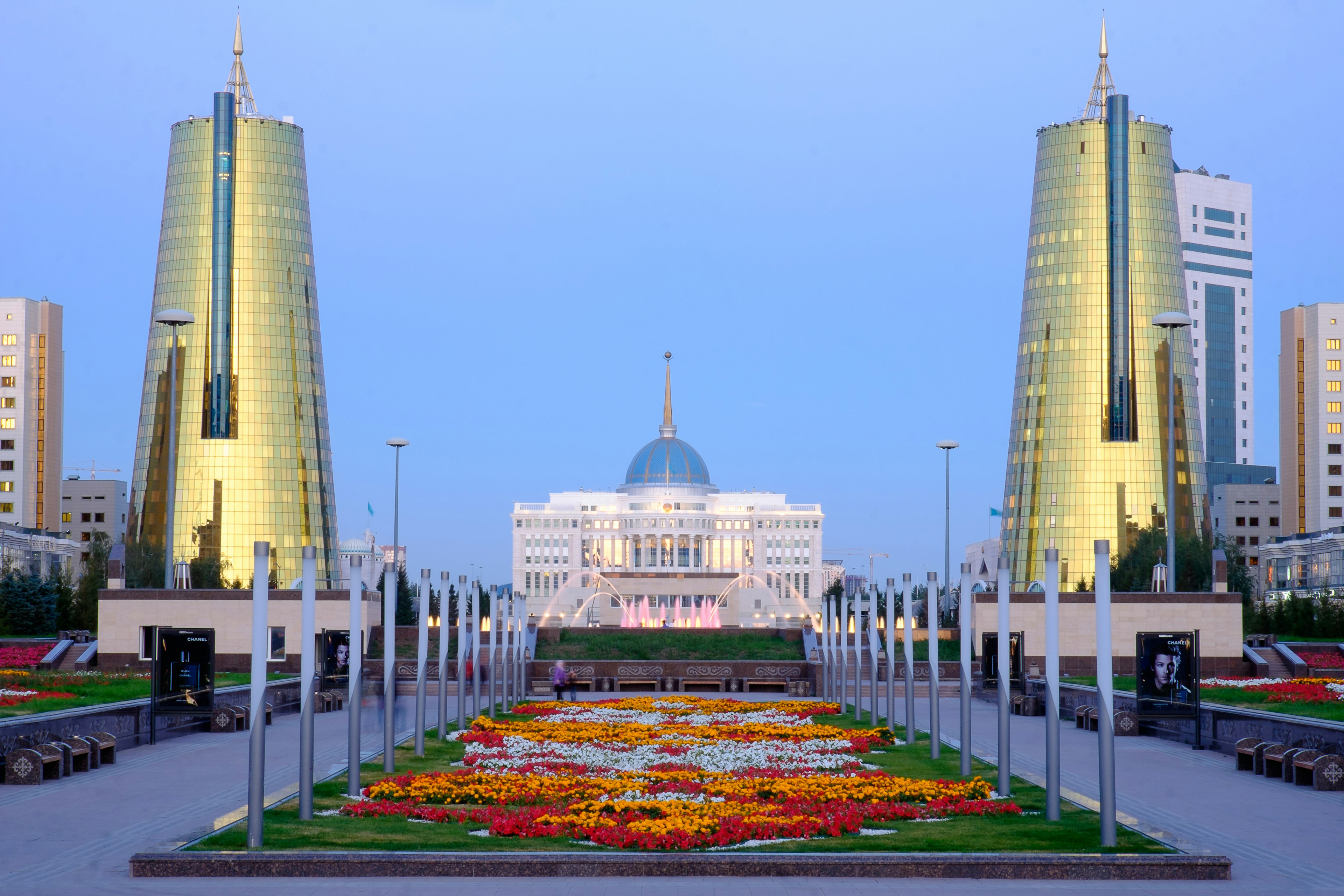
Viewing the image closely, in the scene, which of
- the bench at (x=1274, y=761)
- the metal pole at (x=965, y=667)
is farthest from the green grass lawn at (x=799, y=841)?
the bench at (x=1274, y=761)

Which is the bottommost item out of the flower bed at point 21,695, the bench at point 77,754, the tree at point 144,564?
the bench at point 77,754

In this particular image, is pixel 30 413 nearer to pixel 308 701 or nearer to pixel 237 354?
pixel 237 354

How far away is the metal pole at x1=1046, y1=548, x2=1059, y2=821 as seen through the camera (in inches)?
690

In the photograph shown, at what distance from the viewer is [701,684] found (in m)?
53.0

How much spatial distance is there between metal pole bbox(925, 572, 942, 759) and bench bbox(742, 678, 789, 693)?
23.2 m

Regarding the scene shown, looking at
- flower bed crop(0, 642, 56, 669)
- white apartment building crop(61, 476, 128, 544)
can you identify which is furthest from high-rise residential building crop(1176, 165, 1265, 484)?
flower bed crop(0, 642, 56, 669)

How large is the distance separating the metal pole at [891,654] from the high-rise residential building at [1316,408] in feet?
355

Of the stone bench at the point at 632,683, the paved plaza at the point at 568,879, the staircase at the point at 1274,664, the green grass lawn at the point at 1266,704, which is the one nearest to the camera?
the paved plaza at the point at 568,879

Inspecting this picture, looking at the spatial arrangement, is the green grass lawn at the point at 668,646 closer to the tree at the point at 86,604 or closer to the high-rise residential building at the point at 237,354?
the high-rise residential building at the point at 237,354

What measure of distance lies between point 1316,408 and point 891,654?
113023mm

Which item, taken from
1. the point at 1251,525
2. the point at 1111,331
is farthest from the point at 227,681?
the point at 1251,525

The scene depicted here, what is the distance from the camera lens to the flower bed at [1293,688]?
33.2m

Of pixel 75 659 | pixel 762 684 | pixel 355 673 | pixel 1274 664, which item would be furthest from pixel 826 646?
pixel 355 673

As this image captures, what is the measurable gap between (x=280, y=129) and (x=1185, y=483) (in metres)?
47.8
